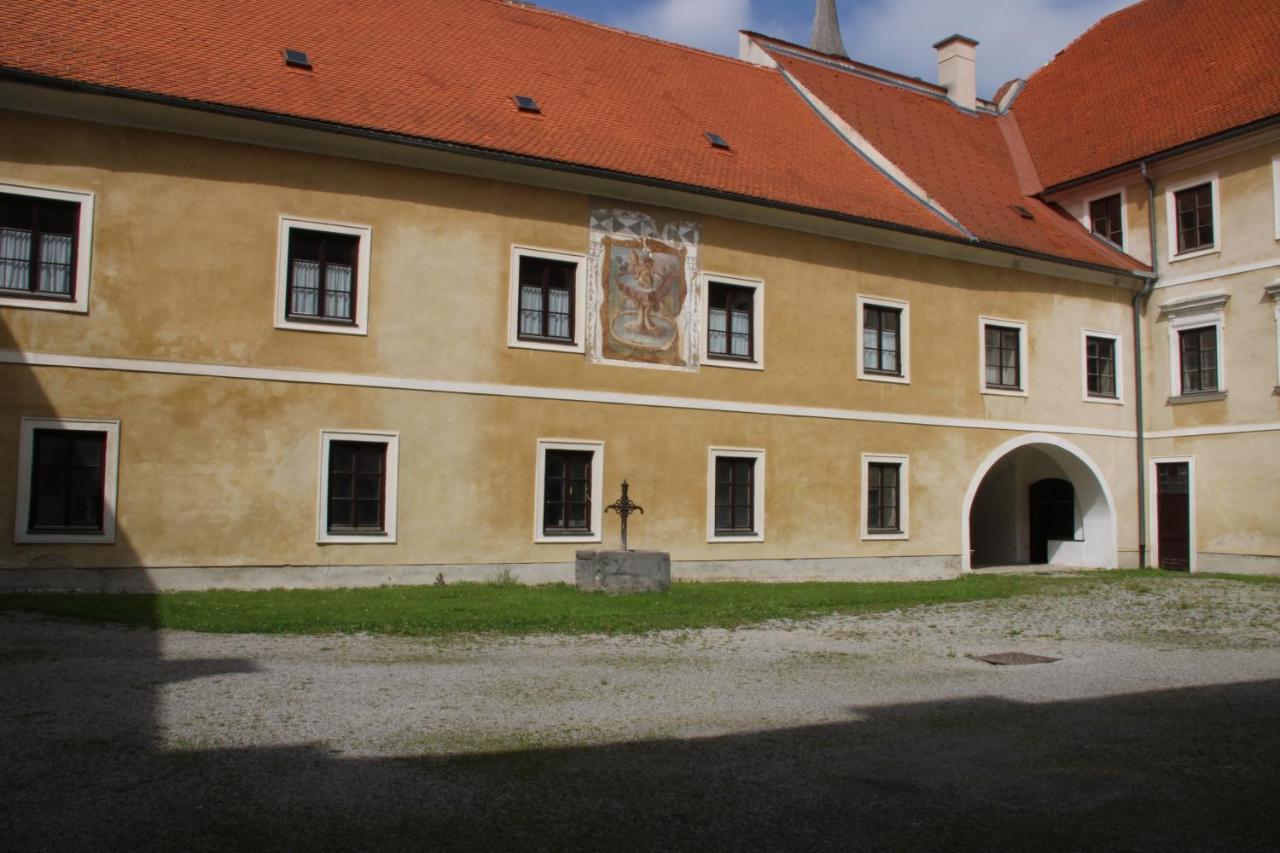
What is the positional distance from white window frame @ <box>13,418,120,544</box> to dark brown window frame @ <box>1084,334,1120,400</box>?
63.1 ft

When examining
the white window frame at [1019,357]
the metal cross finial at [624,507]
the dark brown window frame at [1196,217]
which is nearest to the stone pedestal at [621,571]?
the metal cross finial at [624,507]

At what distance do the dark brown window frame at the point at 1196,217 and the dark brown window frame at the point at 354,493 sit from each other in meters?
17.9

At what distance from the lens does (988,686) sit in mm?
8867

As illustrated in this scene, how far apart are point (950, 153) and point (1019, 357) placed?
18.3 feet

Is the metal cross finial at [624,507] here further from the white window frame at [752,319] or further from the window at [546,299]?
the white window frame at [752,319]

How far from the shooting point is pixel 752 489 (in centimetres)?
1941

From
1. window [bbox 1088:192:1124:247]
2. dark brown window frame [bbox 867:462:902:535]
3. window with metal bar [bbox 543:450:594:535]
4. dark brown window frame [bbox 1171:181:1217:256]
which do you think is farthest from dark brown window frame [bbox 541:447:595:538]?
window [bbox 1088:192:1124:247]

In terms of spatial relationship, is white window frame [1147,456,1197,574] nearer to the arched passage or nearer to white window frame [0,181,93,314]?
the arched passage

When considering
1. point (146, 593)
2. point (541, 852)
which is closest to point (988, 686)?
point (541, 852)

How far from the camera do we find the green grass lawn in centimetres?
1155

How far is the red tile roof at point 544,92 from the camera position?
1523 cm

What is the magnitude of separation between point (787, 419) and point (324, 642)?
1111cm

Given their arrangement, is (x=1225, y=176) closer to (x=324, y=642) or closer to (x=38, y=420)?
(x=324, y=642)

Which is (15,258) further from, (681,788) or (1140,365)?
(1140,365)
